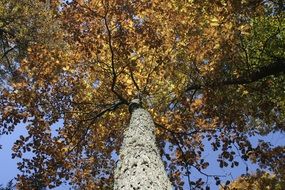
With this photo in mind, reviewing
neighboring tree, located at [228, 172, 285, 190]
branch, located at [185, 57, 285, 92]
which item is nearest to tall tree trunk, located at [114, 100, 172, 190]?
branch, located at [185, 57, 285, 92]

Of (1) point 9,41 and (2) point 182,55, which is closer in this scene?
(2) point 182,55

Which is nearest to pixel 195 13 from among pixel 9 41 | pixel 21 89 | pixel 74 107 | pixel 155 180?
Answer: pixel 74 107

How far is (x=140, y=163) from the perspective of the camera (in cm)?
505

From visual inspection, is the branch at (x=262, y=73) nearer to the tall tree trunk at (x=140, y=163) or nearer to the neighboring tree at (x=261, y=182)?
the tall tree trunk at (x=140, y=163)

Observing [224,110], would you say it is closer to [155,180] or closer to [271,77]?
[271,77]

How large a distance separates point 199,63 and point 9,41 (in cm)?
1218

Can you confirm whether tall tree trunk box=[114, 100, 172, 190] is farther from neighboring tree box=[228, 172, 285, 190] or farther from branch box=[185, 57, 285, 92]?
neighboring tree box=[228, 172, 285, 190]

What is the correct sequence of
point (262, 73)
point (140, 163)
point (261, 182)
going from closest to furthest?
point (140, 163) → point (262, 73) → point (261, 182)

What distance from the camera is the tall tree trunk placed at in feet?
14.0

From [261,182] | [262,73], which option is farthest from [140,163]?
[261,182]

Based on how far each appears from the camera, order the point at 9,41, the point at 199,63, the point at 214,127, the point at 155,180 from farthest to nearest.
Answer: the point at 9,41, the point at 199,63, the point at 214,127, the point at 155,180

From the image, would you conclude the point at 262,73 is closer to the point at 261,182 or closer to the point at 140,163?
the point at 140,163

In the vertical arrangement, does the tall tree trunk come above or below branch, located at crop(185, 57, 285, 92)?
below

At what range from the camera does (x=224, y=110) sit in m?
10.7
